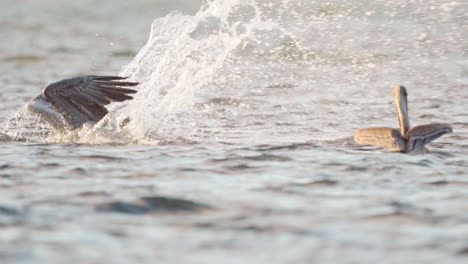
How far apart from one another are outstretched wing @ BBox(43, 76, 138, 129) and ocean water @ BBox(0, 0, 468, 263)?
183mm

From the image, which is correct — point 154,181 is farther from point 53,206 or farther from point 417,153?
point 417,153

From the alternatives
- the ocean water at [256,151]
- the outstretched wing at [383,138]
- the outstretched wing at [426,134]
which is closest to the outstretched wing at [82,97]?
the ocean water at [256,151]

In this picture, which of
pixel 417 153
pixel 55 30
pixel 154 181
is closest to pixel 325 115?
pixel 417 153

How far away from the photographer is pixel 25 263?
5.59m

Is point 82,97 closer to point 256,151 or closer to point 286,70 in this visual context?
point 256,151

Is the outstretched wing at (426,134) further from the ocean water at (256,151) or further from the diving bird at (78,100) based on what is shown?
the diving bird at (78,100)

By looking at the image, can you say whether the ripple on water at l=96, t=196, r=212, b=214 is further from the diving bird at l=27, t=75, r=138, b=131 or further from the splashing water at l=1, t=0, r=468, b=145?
the diving bird at l=27, t=75, r=138, b=131

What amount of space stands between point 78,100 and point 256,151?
6.68 ft

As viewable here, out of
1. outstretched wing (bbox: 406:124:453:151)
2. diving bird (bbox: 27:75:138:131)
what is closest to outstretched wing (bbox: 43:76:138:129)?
diving bird (bbox: 27:75:138:131)

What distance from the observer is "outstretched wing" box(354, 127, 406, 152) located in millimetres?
9016

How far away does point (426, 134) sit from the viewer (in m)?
8.98

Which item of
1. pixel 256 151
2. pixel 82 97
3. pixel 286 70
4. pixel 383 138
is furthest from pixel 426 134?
pixel 286 70

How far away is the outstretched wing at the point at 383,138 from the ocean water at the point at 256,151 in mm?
118

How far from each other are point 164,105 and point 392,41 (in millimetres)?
5811
